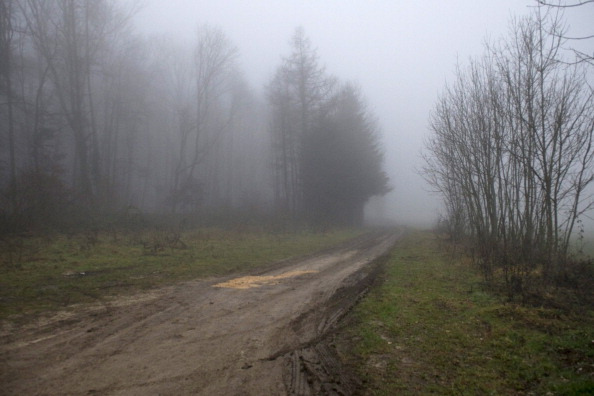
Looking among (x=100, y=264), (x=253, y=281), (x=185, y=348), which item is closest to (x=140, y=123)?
(x=100, y=264)

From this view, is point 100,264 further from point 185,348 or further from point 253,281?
point 185,348

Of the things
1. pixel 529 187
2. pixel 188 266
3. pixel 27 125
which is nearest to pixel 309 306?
pixel 188 266

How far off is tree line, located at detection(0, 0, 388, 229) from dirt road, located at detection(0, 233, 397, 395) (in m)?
12.6

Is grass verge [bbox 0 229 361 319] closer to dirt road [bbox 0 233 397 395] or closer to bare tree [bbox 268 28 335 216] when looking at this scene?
dirt road [bbox 0 233 397 395]

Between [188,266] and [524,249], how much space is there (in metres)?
9.99

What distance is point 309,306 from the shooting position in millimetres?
7246

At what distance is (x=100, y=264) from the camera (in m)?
11.2

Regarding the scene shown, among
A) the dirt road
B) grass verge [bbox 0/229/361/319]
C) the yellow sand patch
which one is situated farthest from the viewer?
the yellow sand patch

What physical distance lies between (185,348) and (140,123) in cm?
3555

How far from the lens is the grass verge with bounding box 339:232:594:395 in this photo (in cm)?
408

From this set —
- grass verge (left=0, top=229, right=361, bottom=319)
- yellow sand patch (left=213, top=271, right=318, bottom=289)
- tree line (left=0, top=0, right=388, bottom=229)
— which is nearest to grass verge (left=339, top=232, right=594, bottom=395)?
yellow sand patch (left=213, top=271, right=318, bottom=289)

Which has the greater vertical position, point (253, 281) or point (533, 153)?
point (533, 153)

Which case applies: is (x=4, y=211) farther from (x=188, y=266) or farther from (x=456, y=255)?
(x=456, y=255)

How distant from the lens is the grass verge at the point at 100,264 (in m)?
7.39
